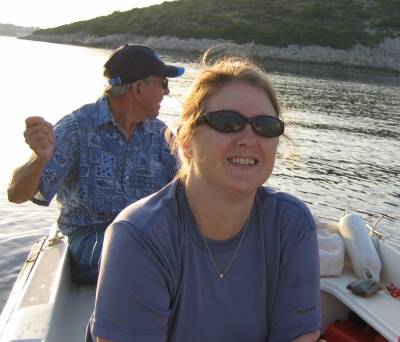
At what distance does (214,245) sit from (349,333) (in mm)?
2377

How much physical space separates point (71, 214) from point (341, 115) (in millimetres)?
23274

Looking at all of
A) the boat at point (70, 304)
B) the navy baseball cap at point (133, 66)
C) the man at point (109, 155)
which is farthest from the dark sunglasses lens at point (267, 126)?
the navy baseball cap at point (133, 66)

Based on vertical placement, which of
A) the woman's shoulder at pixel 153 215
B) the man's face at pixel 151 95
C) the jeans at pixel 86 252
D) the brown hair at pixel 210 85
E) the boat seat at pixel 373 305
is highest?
the brown hair at pixel 210 85

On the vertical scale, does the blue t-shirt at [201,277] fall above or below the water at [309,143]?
above

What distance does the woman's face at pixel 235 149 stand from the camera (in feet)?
7.03

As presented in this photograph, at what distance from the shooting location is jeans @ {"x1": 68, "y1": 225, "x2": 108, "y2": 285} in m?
3.81

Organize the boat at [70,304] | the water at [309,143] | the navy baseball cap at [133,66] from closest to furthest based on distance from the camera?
the boat at [70,304] < the navy baseball cap at [133,66] < the water at [309,143]

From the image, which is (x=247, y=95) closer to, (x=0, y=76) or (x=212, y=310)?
(x=212, y=310)

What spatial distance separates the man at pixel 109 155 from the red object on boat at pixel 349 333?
5.49 feet

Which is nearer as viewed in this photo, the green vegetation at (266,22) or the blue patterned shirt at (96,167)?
the blue patterned shirt at (96,167)

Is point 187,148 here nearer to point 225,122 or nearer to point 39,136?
point 225,122

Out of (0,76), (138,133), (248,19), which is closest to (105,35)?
(248,19)

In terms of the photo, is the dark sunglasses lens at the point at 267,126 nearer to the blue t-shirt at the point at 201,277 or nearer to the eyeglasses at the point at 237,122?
the eyeglasses at the point at 237,122

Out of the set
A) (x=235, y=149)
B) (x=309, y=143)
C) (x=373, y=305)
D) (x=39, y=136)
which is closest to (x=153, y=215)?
(x=235, y=149)
